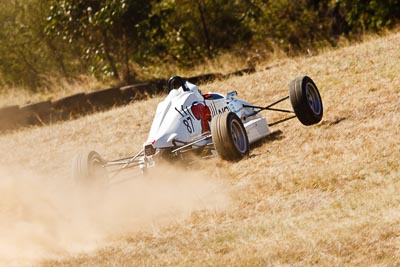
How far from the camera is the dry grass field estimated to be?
8.18 meters

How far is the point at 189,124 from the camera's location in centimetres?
1294

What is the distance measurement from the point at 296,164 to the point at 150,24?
16316 mm

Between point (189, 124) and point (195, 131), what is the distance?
156 mm

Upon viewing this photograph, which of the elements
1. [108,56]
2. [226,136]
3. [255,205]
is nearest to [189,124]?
[226,136]

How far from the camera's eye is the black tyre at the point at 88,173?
41.1 feet

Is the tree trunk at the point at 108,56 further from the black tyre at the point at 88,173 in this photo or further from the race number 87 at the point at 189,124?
the black tyre at the point at 88,173

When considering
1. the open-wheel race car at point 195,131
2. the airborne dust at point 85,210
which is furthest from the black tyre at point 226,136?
the airborne dust at point 85,210

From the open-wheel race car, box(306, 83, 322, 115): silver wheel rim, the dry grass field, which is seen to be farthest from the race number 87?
box(306, 83, 322, 115): silver wheel rim

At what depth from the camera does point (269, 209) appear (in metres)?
9.79

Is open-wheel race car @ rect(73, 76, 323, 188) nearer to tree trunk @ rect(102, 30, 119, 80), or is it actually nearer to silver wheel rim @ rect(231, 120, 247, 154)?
silver wheel rim @ rect(231, 120, 247, 154)

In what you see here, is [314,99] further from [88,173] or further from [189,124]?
[88,173]

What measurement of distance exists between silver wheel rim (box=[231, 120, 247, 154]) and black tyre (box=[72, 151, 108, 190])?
200 centimetres

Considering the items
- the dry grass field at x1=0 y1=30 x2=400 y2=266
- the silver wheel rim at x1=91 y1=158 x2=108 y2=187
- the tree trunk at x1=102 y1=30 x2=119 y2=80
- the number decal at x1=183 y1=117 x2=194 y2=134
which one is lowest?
the dry grass field at x1=0 y1=30 x2=400 y2=266

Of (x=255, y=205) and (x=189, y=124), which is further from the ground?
(x=189, y=124)
